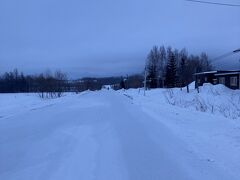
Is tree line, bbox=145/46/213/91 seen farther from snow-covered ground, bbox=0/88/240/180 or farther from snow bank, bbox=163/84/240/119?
snow-covered ground, bbox=0/88/240/180

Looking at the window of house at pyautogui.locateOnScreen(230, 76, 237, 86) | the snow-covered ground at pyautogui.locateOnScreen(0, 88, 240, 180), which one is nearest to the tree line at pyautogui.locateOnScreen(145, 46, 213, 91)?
the window of house at pyautogui.locateOnScreen(230, 76, 237, 86)

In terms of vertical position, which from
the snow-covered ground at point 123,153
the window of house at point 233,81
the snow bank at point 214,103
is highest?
the window of house at point 233,81

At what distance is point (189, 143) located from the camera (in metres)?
9.38

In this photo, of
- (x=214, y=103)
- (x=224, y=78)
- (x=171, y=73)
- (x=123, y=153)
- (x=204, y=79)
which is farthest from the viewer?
(x=171, y=73)

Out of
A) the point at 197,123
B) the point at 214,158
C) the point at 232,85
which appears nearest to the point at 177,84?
the point at 232,85

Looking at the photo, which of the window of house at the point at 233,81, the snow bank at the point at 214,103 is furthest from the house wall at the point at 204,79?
the snow bank at the point at 214,103

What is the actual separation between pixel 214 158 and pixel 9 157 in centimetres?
448

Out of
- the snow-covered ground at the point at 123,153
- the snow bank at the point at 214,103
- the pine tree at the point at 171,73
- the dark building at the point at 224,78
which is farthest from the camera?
the pine tree at the point at 171,73

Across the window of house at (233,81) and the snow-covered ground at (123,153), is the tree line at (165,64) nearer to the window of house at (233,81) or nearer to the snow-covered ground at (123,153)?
the window of house at (233,81)

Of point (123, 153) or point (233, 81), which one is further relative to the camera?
point (233, 81)

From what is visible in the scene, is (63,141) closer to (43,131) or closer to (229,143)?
(43,131)

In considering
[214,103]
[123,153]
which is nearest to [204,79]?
[214,103]

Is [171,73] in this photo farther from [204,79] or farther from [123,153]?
[123,153]

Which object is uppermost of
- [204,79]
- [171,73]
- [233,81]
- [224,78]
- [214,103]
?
[171,73]
